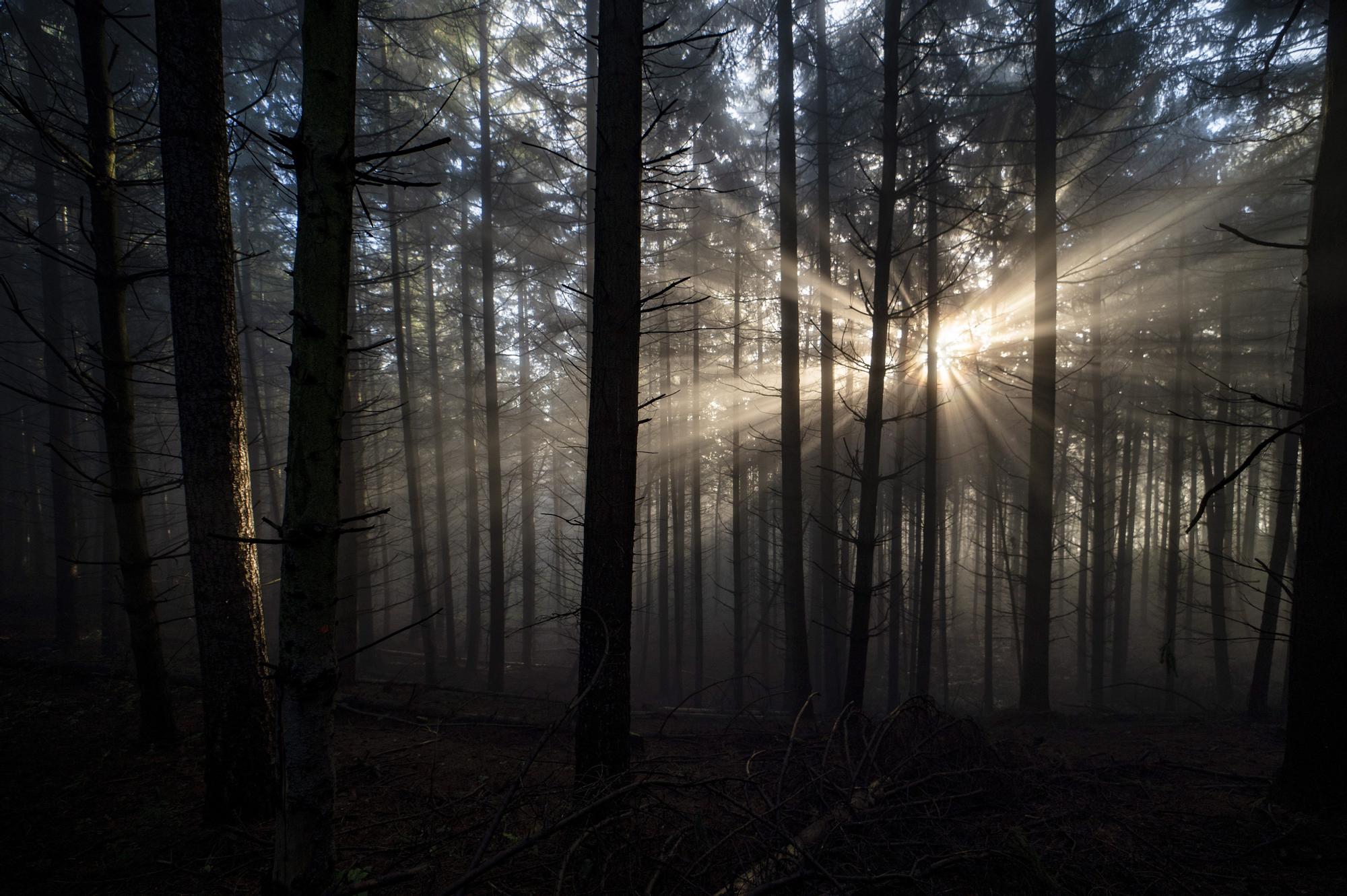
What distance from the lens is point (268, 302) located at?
18719 mm

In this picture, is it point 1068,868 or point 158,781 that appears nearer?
point 1068,868

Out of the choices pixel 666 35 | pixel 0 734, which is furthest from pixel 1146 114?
Result: pixel 0 734

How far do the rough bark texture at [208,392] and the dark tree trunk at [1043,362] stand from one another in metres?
9.57

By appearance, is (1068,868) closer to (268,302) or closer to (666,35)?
(666,35)

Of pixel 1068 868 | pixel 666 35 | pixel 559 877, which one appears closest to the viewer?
pixel 559 877

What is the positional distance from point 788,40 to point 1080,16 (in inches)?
184

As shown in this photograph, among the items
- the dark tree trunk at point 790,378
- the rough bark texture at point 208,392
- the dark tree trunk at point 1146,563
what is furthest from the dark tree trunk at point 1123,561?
the rough bark texture at point 208,392

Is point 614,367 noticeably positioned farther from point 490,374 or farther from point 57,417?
point 57,417

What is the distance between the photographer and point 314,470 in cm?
243

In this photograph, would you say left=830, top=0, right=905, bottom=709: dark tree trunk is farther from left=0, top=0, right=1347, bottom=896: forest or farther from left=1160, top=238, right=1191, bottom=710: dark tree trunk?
left=1160, top=238, right=1191, bottom=710: dark tree trunk

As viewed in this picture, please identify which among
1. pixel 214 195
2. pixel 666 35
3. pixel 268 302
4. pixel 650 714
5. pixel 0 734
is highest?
pixel 666 35

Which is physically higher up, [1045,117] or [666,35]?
[666,35]

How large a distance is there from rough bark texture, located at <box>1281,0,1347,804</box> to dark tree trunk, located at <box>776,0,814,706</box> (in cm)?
566

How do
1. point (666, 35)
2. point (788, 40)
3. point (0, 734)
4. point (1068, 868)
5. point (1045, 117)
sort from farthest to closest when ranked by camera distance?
point (666, 35)
point (788, 40)
point (1045, 117)
point (0, 734)
point (1068, 868)
